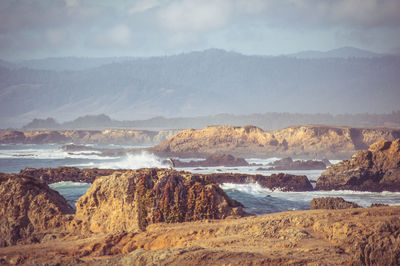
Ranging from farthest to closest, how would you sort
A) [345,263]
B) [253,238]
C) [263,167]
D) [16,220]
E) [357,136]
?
[357,136] < [263,167] < [16,220] < [253,238] < [345,263]

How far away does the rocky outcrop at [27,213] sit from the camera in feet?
38.5

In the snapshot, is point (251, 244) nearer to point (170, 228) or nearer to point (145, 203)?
point (170, 228)

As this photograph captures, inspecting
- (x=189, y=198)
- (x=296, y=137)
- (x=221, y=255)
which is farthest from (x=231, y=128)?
(x=221, y=255)

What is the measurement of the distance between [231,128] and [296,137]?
6.86 metres

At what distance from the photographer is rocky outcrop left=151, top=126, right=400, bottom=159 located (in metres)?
51.2

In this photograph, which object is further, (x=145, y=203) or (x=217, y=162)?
(x=217, y=162)

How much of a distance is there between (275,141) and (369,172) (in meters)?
27.6

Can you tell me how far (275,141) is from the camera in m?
54.2

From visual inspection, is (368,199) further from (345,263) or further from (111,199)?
(345,263)

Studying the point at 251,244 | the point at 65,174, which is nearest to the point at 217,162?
the point at 65,174

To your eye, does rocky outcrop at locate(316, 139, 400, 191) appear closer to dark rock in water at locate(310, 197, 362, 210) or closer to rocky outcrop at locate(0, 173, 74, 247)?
dark rock in water at locate(310, 197, 362, 210)

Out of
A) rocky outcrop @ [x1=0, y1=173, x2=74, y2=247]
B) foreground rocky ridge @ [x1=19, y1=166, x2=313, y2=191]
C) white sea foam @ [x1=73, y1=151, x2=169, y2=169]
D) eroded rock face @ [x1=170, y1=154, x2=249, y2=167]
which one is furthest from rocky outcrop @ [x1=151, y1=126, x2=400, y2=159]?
rocky outcrop @ [x1=0, y1=173, x2=74, y2=247]

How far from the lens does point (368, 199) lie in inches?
894

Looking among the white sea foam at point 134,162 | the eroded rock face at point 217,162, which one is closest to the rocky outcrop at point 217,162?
the eroded rock face at point 217,162
